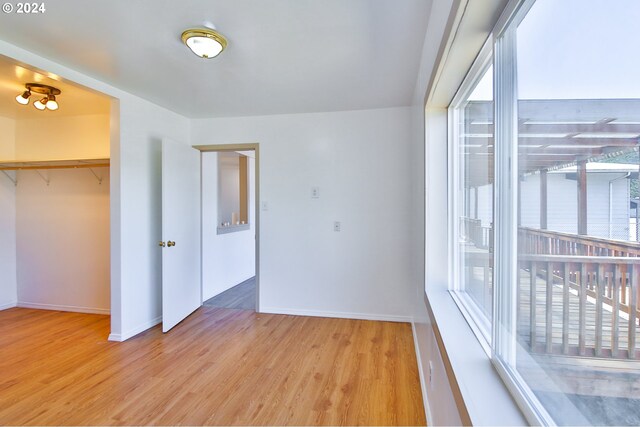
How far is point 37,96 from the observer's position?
306cm

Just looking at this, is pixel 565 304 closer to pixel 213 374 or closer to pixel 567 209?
pixel 567 209

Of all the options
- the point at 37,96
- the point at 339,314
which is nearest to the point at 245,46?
the point at 37,96

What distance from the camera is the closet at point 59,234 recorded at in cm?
361

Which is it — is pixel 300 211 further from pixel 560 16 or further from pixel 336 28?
pixel 560 16

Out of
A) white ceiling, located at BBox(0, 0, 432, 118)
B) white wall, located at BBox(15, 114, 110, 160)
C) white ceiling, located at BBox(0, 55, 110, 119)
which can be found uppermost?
white ceiling, located at BBox(0, 55, 110, 119)

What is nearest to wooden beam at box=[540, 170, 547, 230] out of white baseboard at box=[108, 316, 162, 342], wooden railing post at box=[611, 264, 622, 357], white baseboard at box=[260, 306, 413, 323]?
wooden railing post at box=[611, 264, 622, 357]

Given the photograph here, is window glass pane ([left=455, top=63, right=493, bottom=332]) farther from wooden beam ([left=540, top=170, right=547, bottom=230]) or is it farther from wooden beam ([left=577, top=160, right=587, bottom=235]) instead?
wooden beam ([left=577, top=160, right=587, bottom=235])

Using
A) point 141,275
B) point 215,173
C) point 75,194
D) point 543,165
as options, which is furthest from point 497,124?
point 75,194

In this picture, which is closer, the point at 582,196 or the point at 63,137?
the point at 582,196

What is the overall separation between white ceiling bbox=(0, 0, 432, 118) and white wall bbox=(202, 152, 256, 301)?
1356mm

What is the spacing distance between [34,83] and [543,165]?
379 centimetres

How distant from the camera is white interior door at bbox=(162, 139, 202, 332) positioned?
3080mm

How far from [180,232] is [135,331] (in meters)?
1.04

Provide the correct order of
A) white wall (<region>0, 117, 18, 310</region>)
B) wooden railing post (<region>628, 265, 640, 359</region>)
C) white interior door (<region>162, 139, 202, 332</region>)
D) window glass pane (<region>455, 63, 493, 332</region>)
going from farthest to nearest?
white wall (<region>0, 117, 18, 310</region>) → white interior door (<region>162, 139, 202, 332</region>) → window glass pane (<region>455, 63, 493, 332</region>) → wooden railing post (<region>628, 265, 640, 359</region>)
